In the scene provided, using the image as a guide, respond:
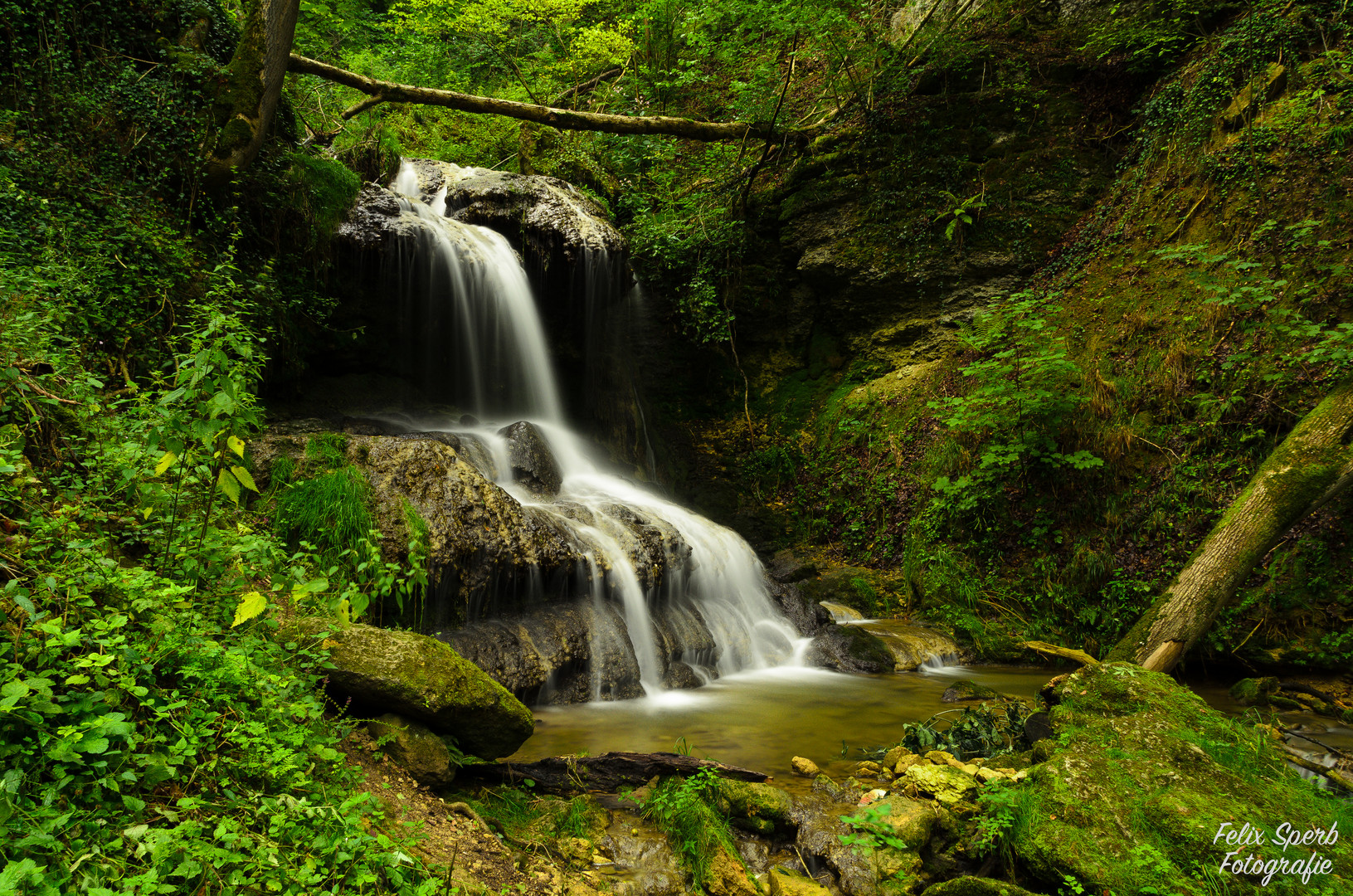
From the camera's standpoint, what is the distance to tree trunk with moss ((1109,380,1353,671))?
223 inches

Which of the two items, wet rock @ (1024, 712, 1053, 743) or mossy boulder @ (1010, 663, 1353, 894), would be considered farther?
wet rock @ (1024, 712, 1053, 743)

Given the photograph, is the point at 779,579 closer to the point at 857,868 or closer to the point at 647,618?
the point at 647,618

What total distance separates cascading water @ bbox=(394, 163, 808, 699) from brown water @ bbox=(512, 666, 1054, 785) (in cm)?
48

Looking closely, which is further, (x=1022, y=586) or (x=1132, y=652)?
(x=1022, y=586)

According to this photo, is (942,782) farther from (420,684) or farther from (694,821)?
(420,684)

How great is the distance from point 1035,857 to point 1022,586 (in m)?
5.51

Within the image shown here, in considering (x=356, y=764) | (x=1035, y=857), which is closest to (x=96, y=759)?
(x=356, y=764)

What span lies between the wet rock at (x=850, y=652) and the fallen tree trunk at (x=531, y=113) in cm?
782

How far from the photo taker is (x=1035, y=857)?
307 centimetres

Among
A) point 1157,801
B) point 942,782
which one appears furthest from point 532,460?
point 1157,801

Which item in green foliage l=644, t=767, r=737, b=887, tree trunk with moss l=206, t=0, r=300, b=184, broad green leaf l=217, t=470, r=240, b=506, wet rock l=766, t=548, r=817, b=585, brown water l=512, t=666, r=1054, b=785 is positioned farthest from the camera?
wet rock l=766, t=548, r=817, b=585
